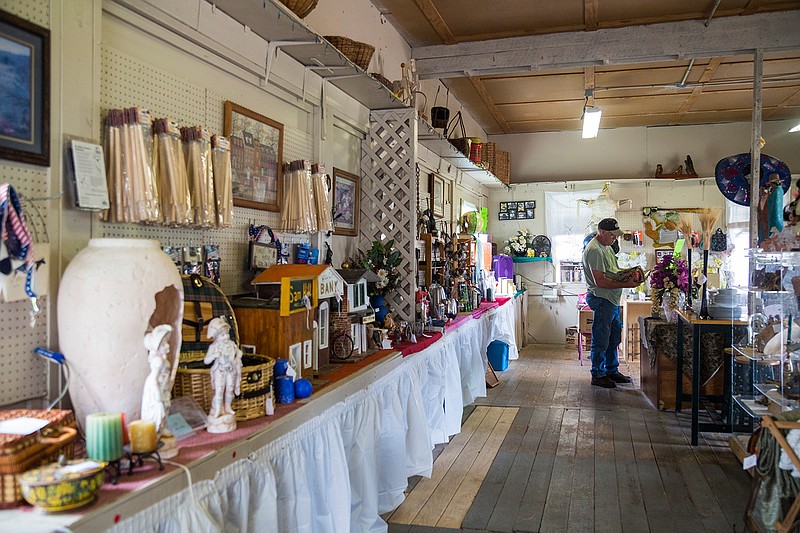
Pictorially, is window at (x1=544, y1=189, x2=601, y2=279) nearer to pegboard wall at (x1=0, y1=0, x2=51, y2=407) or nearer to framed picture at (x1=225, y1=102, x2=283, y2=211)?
framed picture at (x1=225, y1=102, x2=283, y2=211)

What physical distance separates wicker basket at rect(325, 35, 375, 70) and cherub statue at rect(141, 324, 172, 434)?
86.7 inches

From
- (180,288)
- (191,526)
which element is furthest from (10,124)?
(191,526)

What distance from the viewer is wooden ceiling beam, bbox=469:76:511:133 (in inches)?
267

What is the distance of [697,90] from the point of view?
285 inches

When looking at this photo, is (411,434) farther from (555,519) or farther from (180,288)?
(180,288)

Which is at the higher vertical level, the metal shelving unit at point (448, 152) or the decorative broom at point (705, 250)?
the metal shelving unit at point (448, 152)

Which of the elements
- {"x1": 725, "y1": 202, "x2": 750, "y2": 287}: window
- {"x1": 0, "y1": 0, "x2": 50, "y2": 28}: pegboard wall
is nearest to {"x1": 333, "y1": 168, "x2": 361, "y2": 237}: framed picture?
{"x1": 0, "y1": 0, "x2": 50, "y2": 28}: pegboard wall

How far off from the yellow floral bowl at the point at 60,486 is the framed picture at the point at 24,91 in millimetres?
816

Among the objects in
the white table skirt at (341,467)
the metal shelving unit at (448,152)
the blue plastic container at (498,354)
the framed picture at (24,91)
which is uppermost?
the metal shelving unit at (448,152)

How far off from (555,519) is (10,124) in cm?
300

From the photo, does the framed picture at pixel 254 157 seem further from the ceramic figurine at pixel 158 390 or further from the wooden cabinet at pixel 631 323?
the wooden cabinet at pixel 631 323

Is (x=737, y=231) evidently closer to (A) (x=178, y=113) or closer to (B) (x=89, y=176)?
(A) (x=178, y=113)

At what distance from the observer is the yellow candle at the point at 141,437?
1.52 meters

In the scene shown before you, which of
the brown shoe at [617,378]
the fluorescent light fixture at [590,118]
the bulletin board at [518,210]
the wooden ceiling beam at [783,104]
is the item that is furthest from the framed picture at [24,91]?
the bulletin board at [518,210]
